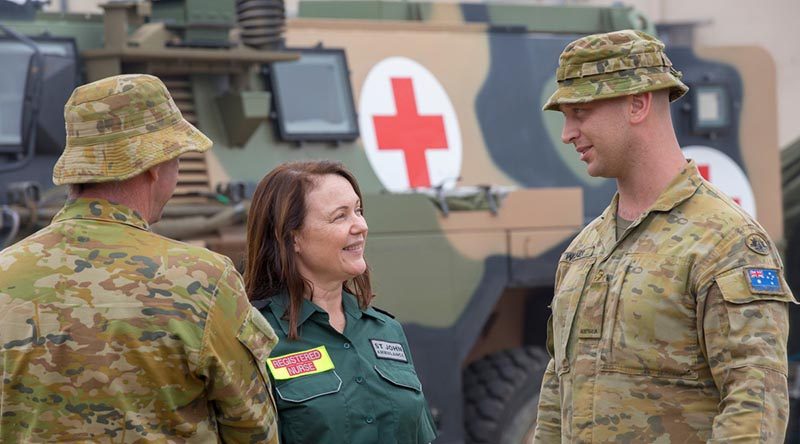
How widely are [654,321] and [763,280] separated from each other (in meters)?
0.24

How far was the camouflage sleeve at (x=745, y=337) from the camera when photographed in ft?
9.48

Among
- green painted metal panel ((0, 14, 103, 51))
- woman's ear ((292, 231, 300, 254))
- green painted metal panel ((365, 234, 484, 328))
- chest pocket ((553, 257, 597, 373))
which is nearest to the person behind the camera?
chest pocket ((553, 257, 597, 373))

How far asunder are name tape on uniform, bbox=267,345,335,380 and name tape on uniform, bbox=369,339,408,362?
0.14 m

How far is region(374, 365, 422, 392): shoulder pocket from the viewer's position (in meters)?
3.31

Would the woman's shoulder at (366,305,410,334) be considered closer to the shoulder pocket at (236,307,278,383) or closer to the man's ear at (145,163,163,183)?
the shoulder pocket at (236,307,278,383)

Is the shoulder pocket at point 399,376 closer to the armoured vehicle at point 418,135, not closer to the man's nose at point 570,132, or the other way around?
the man's nose at point 570,132

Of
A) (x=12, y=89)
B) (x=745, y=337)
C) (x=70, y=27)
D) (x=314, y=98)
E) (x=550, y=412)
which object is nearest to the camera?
(x=745, y=337)

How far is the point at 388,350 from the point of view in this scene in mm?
3396

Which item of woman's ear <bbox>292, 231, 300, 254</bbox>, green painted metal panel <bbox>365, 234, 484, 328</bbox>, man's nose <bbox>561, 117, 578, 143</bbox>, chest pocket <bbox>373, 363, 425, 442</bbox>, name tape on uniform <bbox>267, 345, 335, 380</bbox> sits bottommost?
green painted metal panel <bbox>365, 234, 484, 328</bbox>

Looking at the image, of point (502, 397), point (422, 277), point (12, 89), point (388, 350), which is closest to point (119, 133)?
point (388, 350)

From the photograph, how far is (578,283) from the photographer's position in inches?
130

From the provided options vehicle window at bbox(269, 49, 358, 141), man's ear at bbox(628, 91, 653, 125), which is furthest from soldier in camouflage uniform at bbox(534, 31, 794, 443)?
vehicle window at bbox(269, 49, 358, 141)

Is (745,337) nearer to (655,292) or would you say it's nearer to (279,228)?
(655,292)

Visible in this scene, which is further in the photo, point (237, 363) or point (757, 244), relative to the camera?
point (757, 244)
